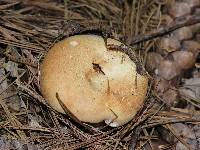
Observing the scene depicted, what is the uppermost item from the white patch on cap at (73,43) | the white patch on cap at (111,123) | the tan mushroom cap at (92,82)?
the white patch on cap at (73,43)

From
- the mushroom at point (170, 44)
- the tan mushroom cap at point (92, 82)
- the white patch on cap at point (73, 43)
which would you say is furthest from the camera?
the mushroom at point (170, 44)

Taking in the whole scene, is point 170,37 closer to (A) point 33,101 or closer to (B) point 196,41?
(B) point 196,41

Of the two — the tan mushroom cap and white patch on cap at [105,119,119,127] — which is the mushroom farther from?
white patch on cap at [105,119,119,127]

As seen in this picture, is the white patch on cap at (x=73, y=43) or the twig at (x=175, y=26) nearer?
the white patch on cap at (x=73, y=43)

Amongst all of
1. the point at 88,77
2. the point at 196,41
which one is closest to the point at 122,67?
the point at 88,77

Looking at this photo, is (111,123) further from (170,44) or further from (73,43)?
(170,44)

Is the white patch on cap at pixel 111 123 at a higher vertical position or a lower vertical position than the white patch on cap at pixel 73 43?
lower

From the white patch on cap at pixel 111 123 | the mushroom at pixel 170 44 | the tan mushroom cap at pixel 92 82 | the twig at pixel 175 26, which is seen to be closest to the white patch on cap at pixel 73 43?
the tan mushroom cap at pixel 92 82

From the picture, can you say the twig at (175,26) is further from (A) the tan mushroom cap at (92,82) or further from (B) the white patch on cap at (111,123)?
(B) the white patch on cap at (111,123)
